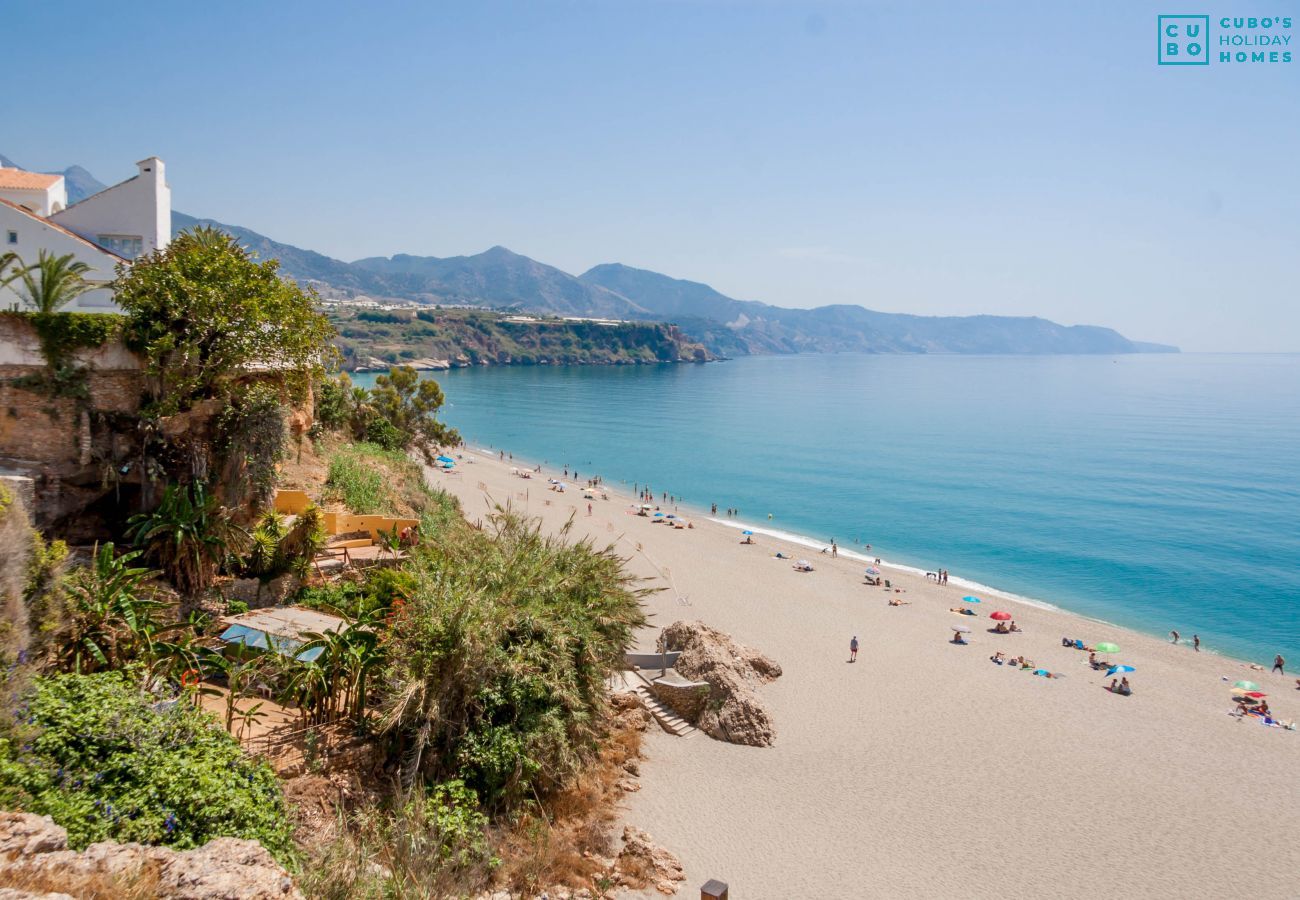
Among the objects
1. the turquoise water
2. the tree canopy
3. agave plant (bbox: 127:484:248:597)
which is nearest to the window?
the tree canopy

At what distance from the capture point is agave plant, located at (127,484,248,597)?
1381 centimetres

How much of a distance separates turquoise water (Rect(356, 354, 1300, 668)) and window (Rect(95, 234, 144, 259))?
1416 inches

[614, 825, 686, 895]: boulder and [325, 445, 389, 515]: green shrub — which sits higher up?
[325, 445, 389, 515]: green shrub

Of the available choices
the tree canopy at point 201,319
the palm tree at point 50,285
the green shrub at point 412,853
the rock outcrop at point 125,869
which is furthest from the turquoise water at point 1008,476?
the palm tree at point 50,285

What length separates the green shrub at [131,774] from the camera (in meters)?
7.41

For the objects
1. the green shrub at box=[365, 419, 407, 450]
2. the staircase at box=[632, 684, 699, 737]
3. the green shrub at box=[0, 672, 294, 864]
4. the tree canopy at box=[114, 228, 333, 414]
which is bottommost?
the staircase at box=[632, 684, 699, 737]

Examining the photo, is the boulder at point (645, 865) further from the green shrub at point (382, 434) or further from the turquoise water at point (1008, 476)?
the turquoise water at point (1008, 476)

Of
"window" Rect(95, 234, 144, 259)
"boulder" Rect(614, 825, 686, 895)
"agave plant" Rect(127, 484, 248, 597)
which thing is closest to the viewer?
"boulder" Rect(614, 825, 686, 895)

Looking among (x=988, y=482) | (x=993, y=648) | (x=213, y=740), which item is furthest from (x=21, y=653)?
(x=988, y=482)

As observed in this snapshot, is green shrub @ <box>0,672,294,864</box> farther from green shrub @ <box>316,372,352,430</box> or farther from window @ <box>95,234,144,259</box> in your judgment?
window @ <box>95,234,144,259</box>

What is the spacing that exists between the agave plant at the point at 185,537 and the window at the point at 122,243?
1395 centimetres

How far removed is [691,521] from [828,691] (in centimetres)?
2619

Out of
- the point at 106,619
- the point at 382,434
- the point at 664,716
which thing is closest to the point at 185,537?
the point at 106,619

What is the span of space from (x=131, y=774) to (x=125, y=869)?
2509 mm
